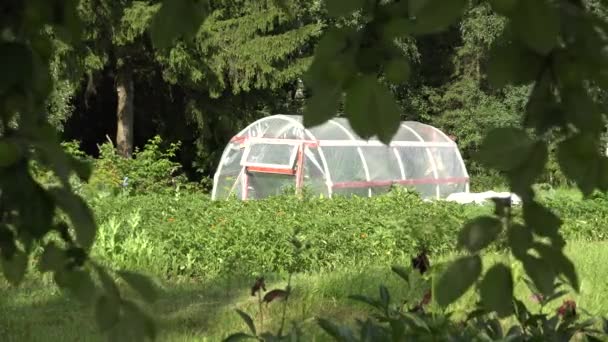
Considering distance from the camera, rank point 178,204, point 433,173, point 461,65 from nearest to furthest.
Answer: point 178,204 < point 433,173 < point 461,65

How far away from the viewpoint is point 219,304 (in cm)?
480

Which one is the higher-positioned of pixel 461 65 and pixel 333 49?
pixel 461 65

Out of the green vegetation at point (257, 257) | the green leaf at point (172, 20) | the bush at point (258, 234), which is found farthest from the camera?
the bush at point (258, 234)

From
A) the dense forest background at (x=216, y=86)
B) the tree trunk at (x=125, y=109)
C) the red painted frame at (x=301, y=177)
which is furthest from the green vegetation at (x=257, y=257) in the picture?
the tree trunk at (x=125, y=109)

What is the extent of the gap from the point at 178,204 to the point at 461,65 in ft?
54.2

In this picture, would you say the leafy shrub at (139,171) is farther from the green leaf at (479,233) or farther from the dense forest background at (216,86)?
the green leaf at (479,233)

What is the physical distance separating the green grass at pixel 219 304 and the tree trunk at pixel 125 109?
14167mm

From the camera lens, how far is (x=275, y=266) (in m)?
6.33

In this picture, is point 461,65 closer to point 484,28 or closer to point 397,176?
point 484,28

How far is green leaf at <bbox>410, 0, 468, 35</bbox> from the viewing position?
0.87 m

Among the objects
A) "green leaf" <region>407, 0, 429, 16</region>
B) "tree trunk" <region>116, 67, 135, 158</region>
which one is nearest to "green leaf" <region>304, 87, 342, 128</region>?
"green leaf" <region>407, 0, 429, 16</region>

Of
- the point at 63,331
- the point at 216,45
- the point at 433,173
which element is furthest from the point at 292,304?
the point at 216,45

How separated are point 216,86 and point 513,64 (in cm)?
1830

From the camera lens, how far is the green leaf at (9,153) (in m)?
0.96
